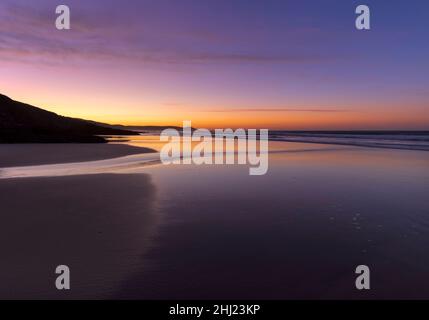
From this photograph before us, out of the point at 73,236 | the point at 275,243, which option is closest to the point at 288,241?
the point at 275,243

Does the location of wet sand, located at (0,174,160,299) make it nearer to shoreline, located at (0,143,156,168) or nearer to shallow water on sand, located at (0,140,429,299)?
shallow water on sand, located at (0,140,429,299)

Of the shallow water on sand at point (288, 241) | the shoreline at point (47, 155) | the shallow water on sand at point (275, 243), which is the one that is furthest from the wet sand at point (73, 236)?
the shoreline at point (47, 155)

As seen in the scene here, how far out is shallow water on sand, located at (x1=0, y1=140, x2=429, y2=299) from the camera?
4.43 metres

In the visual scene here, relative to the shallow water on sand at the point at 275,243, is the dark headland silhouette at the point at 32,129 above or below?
above

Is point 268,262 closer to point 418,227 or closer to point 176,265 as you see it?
point 176,265

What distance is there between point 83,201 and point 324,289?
655 centimetres

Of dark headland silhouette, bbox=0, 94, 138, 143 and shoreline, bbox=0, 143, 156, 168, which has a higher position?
dark headland silhouette, bbox=0, 94, 138, 143

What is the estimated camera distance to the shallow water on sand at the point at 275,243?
443cm

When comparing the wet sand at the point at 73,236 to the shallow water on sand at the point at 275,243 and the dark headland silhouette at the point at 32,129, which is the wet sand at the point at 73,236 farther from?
the dark headland silhouette at the point at 32,129

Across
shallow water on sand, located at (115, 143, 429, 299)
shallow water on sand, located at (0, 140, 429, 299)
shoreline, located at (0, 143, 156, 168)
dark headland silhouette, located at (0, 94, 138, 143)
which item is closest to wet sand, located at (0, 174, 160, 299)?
shallow water on sand, located at (0, 140, 429, 299)

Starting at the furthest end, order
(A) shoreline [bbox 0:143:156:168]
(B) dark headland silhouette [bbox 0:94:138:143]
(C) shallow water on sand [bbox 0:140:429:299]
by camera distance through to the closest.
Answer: (B) dark headland silhouette [bbox 0:94:138:143] → (A) shoreline [bbox 0:143:156:168] → (C) shallow water on sand [bbox 0:140:429:299]

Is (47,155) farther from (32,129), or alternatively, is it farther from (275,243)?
(32,129)

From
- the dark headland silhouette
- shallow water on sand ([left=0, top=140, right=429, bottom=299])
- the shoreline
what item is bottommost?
shallow water on sand ([left=0, top=140, right=429, bottom=299])
